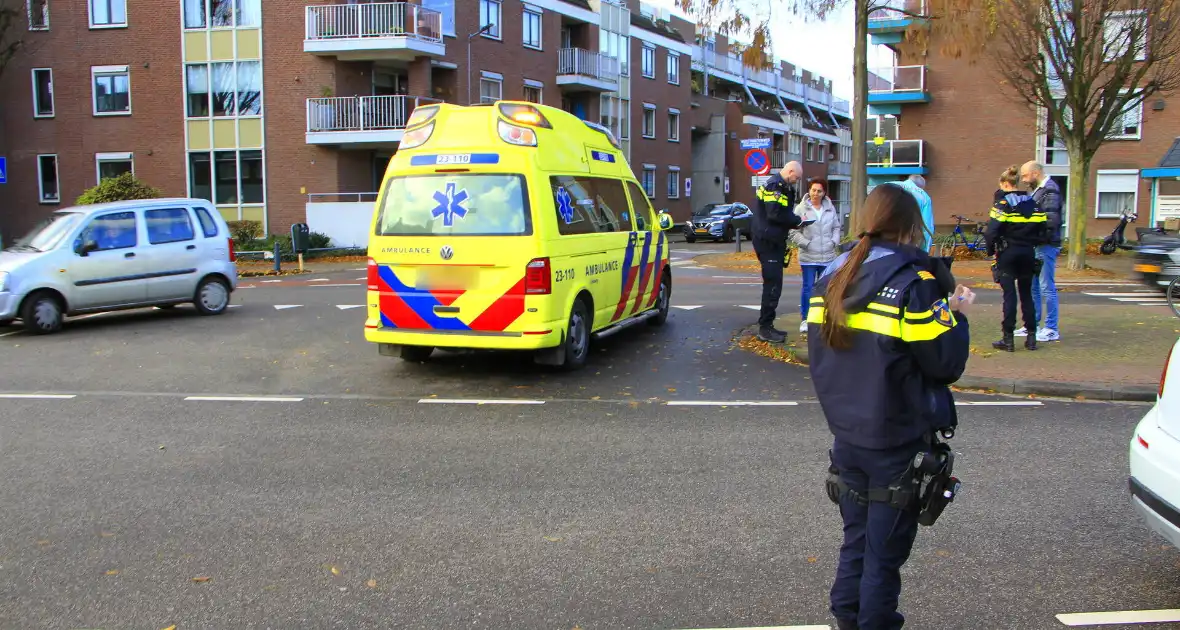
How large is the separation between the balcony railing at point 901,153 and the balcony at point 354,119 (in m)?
16.9

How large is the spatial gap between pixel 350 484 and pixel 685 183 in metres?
47.5

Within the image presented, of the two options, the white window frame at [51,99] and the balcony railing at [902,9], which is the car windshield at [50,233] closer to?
the balcony railing at [902,9]

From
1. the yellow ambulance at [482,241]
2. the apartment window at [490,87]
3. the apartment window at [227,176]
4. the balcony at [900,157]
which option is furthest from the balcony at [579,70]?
the yellow ambulance at [482,241]

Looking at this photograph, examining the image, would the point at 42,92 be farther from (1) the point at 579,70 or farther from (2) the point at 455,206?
(2) the point at 455,206

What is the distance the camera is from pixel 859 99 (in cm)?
1811

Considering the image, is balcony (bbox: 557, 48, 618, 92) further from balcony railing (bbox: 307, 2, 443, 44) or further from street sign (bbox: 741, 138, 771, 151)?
street sign (bbox: 741, 138, 771, 151)

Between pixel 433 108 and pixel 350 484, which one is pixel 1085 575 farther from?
pixel 433 108

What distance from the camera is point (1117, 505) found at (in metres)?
5.30

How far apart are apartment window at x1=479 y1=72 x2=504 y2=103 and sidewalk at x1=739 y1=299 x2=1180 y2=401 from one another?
2536 cm

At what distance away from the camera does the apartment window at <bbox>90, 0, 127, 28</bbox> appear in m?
32.7

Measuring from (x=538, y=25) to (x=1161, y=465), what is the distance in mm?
38250

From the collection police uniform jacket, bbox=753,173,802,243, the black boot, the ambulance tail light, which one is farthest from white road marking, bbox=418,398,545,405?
the black boot

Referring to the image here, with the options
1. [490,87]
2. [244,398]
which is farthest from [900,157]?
[244,398]

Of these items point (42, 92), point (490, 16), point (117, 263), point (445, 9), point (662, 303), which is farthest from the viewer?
point (490, 16)
